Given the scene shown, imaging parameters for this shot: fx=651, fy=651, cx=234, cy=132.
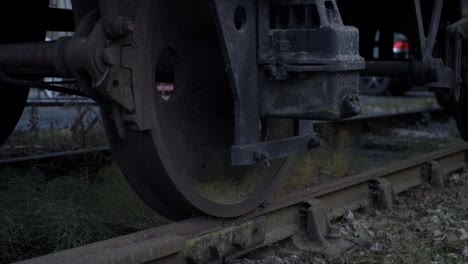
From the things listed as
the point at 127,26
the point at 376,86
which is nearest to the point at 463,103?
the point at 127,26

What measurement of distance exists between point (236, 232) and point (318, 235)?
2.15 feet

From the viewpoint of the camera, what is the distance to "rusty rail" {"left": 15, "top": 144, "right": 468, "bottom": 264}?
2.60 metres

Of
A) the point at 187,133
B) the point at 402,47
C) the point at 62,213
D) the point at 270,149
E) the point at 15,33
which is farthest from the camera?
the point at 402,47

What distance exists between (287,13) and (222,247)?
115cm

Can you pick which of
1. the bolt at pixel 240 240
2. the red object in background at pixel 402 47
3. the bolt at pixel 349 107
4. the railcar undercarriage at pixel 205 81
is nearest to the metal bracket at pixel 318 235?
the railcar undercarriage at pixel 205 81

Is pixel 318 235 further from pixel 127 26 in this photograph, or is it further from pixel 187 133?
pixel 127 26

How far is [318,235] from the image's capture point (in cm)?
369

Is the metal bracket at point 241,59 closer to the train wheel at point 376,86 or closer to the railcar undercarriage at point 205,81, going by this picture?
the railcar undercarriage at point 205,81

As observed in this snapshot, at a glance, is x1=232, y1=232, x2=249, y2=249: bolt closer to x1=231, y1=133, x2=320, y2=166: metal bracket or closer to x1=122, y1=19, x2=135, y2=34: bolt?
x1=231, y1=133, x2=320, y2=166: metal bracket

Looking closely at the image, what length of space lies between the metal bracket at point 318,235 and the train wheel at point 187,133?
335 millimetres

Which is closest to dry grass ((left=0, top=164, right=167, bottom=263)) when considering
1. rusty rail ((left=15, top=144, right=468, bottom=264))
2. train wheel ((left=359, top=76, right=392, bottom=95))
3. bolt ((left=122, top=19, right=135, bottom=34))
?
rusty rail ((left=15, top=144, right=468, bottom=264))

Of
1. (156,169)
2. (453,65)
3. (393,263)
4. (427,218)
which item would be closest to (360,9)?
(453,65)

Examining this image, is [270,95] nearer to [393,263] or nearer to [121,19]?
[121,19]

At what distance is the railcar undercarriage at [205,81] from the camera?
8.69 feet
